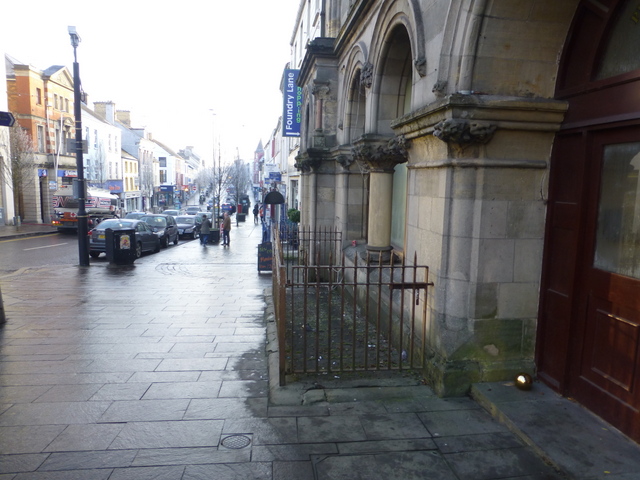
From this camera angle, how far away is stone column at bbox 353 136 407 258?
805 cm

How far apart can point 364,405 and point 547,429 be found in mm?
1663

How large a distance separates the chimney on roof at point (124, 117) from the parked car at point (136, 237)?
183 feet

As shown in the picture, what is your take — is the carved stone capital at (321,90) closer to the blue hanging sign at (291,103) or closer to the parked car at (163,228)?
the blue hanging sign at (291,103)

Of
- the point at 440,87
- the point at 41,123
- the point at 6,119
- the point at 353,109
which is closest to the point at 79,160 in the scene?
the point at 6,119

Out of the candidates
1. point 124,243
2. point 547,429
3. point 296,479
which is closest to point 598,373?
point 547,429

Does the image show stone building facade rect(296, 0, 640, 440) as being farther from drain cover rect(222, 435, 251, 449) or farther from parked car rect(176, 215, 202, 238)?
parked car rect(176, 215, 202, 238)

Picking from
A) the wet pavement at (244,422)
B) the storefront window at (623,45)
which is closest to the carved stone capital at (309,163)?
the wet pavement at (244,422)

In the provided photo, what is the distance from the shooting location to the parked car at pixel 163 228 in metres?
22.9

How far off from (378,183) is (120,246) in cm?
1031

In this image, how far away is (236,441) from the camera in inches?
160

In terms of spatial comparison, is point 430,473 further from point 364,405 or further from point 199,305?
point 199,305

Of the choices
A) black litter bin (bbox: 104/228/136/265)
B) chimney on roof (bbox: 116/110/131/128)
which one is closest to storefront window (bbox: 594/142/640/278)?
black litter bin (bbox: 104/228/136/265)

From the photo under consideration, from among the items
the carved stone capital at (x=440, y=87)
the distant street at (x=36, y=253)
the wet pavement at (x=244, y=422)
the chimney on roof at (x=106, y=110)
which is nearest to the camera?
the wet pavement at (x=244, y=422)

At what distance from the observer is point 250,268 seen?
15570 millimetres
